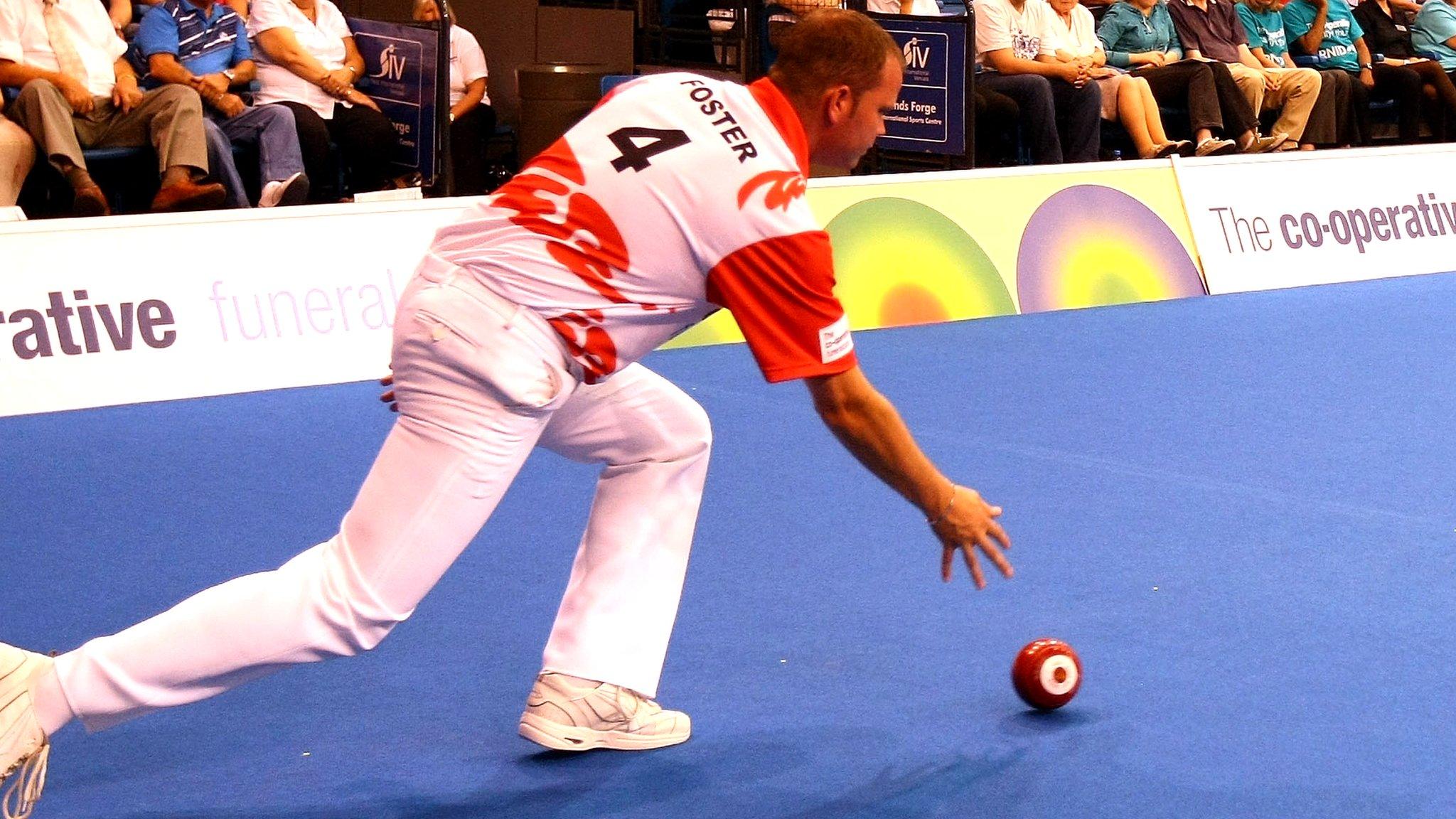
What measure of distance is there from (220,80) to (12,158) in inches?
50.9

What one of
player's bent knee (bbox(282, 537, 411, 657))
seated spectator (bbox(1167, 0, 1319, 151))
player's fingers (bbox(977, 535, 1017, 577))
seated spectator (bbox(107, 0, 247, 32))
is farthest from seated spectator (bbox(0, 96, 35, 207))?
seated spectator (bbox(1167, 0, 1319, 151))

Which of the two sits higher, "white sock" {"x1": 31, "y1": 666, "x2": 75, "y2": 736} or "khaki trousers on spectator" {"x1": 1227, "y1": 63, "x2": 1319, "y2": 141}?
"khaki trousers on spectator" {"x1": 1227, "y1": 63, "x2": 1319, "y2": 141}

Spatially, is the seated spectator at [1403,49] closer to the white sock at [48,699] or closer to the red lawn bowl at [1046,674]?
the red lawn bowl at [1046,674]

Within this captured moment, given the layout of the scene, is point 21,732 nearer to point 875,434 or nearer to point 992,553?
point 875,434

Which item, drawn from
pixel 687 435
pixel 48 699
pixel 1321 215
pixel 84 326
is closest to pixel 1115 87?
pixel 1321 215

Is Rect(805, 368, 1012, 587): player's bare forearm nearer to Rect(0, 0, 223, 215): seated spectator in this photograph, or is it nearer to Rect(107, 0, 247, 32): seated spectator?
Rect(0, 0, 223, 215): seated spectator

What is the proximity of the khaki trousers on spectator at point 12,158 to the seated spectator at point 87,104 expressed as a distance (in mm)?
95

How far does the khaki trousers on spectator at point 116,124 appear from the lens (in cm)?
768

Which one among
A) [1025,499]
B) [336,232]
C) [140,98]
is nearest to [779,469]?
[1025,499]

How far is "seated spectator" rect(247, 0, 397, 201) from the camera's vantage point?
889cm

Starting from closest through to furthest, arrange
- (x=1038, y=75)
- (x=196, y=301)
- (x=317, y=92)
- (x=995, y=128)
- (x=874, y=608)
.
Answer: (x=874, y=608) < (x=196, y=301) < (x=317, y=92) < (x=1038, y=75) < (x=995, y=128)

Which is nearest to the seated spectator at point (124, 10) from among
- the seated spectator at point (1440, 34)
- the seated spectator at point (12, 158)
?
the seated spectator at point (12, 158)

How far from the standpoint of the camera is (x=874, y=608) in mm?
4363

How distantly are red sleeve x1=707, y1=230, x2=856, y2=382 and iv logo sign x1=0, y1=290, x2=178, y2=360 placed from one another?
4.50 metres
